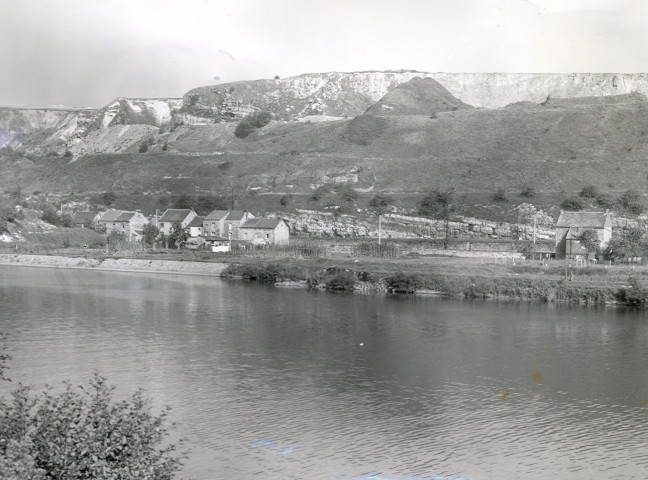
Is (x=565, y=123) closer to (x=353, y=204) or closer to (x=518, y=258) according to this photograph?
(x=353, y=204)

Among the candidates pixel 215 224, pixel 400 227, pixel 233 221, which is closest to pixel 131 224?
pixel 215 224

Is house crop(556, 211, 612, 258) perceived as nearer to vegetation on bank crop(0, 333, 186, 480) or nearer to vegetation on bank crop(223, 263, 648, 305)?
vegetation on bank crop(223, 263, 648, 305)

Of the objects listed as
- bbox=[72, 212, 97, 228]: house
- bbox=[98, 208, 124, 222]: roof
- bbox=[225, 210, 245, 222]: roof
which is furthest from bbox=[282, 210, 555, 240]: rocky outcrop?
bbox=[72, 212, 97, 228]: house

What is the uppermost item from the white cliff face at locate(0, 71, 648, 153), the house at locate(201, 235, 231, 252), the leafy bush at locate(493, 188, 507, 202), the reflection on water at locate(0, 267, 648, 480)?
the white cliff face at locate(0, 71, 648, 153)

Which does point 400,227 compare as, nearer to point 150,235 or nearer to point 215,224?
point 215,224

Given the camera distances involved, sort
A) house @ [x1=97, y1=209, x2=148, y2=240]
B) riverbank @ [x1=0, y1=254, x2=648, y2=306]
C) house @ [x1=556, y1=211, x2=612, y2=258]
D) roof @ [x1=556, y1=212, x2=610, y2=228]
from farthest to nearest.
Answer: house @ [x1=97, y1=209, x2=148, y2=240]
roof @ [x1=556, y1=212, x2=610, y2=228]
house @ [x1=556, y1=211, x2=612, y2=258]
riverbank @ [x1=0, y1=254, x2=648, y2=306]

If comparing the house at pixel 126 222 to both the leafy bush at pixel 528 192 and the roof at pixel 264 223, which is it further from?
the leafy bush at pixel 528 192
